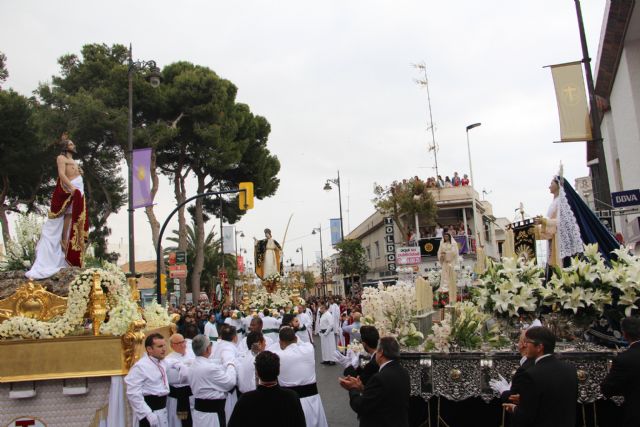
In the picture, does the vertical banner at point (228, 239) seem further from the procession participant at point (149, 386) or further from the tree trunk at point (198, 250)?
the procession participant at point (149, 386)

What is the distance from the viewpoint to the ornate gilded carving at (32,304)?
6.57 meters

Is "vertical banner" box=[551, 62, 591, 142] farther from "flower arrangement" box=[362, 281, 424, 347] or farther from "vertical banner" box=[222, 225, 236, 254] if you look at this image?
"vertical banner" box=[222, 225, 236, 254]

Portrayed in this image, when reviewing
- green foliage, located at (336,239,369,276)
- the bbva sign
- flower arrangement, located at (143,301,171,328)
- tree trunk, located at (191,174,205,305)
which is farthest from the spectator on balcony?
flower arrangement, located at (143,301,171,328)

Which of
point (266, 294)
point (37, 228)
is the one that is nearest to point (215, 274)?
point (266, 294)

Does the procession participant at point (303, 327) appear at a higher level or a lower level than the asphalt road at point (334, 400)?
higher

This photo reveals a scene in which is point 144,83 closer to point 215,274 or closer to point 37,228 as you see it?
point 37,228

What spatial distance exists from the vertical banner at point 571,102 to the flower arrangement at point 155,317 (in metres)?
9.60

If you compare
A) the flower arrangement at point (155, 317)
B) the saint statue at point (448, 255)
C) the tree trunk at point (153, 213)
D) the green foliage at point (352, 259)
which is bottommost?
the flower arrangement at point (155, 317)

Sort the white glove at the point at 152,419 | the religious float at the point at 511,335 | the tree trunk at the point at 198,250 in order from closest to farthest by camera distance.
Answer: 1. the religious float at the point at 511,335
2. the white glove at the point at 152,419
3. the tree trunk at the point at 198,250

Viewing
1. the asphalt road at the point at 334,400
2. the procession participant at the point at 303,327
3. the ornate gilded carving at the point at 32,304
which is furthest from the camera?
the procession participant at the point at 303,327

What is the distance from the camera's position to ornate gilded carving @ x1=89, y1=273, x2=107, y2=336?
6.40 m

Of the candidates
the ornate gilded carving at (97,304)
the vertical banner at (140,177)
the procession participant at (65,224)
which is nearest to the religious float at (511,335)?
the ornate gilded carving at (97,304)

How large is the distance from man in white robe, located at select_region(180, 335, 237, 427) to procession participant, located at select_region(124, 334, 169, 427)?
0.36 metres

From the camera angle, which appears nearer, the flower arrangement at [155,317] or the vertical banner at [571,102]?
the flower arrangement at [155,317]
